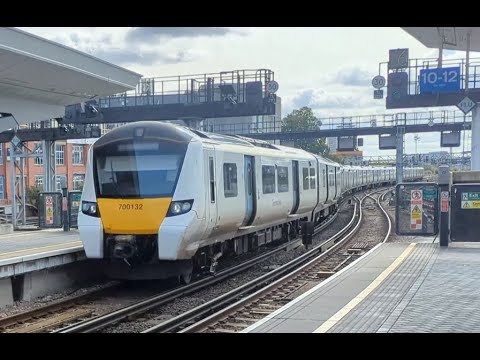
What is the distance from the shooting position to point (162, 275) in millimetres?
10484

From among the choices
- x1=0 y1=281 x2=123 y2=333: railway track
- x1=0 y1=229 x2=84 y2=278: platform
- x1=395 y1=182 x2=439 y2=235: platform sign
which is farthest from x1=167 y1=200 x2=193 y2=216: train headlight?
x1=395 y1=182 x2=439 y2=235: platform sign

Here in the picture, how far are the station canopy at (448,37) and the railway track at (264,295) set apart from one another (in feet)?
24.2

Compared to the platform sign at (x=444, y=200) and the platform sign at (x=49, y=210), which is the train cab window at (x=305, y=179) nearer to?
the platform sign at (x=444, y=200)

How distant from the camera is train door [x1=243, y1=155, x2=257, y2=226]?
1296 cm

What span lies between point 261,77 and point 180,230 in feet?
53.9

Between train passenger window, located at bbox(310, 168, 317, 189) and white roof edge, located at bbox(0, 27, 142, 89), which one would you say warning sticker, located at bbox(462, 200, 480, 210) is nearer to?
train passenger window, located at bbox(310, 168, 317, 189)

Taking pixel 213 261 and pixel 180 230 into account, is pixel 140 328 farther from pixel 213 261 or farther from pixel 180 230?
pixel 213 261

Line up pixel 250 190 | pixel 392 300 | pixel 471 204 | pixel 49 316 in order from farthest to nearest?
pixel 471 204, pixel 250 190, pixel 49 316, pixel 392 300

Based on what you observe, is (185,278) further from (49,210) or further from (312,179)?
(49,210)

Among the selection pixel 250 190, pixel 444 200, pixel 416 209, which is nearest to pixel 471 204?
pixel 444 200

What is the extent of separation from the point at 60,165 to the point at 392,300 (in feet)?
154

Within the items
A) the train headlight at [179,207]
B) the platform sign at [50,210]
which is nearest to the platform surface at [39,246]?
the platform sign at [50,210]

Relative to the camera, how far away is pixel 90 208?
10.8 meters
